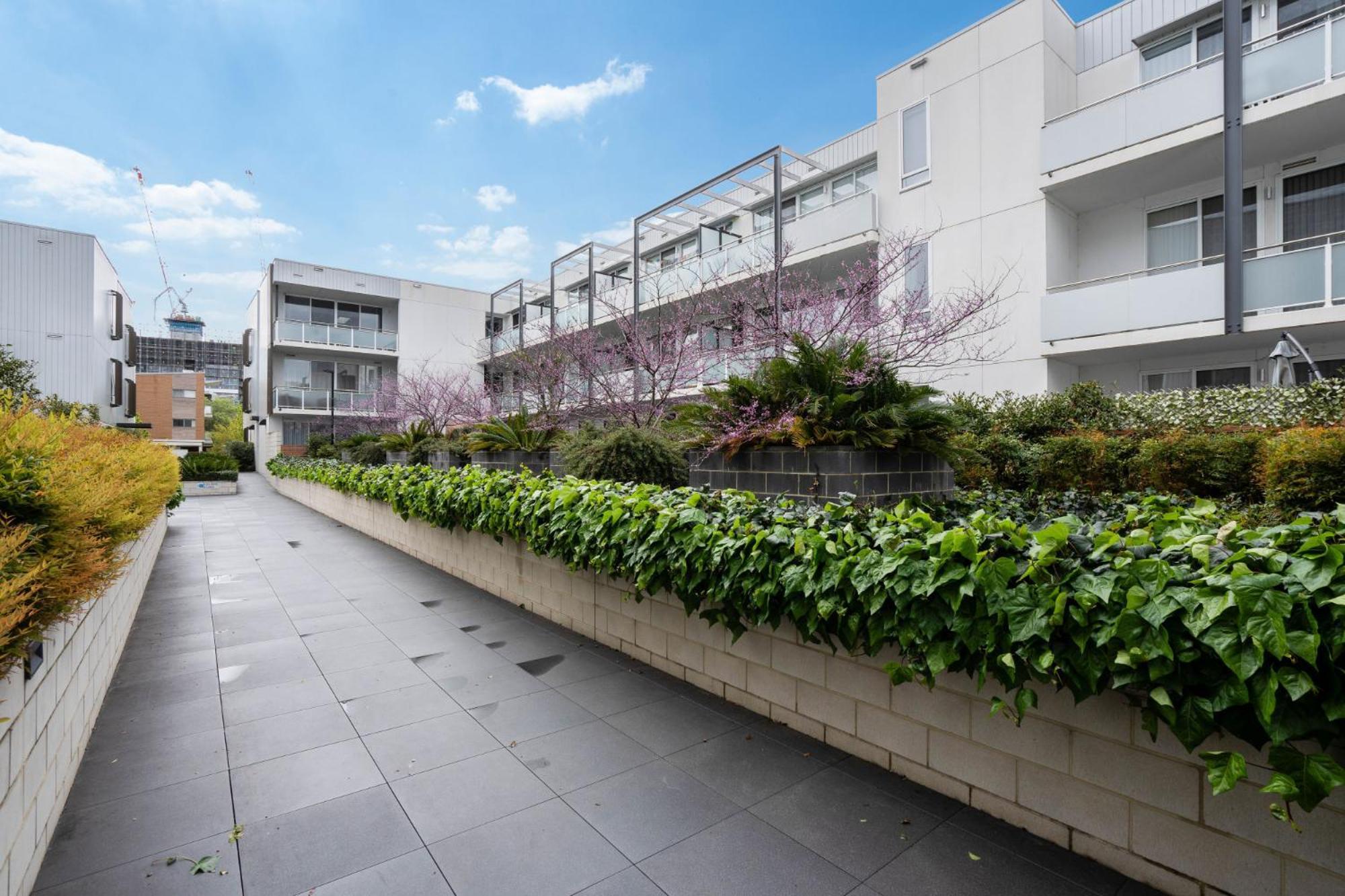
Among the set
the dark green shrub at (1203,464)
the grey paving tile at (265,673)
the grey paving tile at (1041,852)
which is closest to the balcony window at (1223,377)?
the dark green shrub at (1203,464)

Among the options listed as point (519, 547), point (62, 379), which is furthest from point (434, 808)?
point (62, 379)

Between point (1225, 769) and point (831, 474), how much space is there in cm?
283

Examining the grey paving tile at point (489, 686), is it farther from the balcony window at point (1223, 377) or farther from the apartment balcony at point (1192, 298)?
the balcony window at point (1223, 377)

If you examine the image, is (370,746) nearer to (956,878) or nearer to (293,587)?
(956,878)

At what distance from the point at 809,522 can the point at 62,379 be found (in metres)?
25.8

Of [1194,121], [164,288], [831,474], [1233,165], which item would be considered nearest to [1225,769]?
[831,474]

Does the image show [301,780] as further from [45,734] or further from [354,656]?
[354,656]

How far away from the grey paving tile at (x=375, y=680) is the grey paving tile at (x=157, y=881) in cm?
153

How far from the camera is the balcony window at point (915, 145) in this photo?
1162cm

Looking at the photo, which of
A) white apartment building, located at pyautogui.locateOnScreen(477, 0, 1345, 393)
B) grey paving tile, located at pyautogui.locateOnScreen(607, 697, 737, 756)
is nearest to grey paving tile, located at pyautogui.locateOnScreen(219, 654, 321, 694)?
grey paving tile, located at pyautogui.locateOnScreen(607, 697, 737, 756)

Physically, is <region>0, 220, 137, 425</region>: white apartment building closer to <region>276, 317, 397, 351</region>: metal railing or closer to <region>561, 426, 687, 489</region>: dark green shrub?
<region>276, 317, 397, 351</region>: metal railing

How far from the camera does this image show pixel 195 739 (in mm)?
3234

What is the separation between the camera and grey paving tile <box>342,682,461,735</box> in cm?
342

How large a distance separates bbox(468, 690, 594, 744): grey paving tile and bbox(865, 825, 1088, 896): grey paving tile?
5.83 ft
